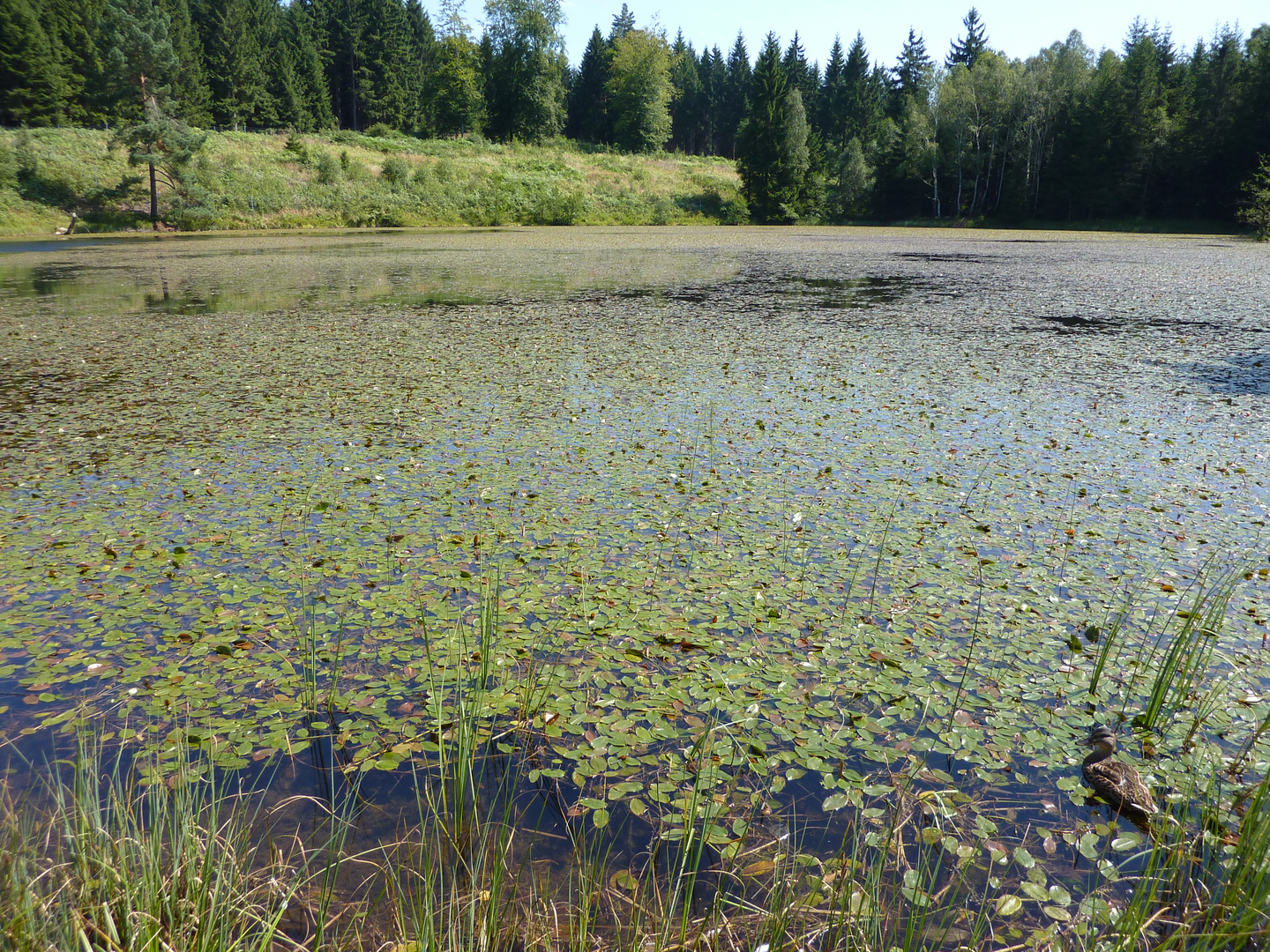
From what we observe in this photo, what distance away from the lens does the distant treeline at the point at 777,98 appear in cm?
3922

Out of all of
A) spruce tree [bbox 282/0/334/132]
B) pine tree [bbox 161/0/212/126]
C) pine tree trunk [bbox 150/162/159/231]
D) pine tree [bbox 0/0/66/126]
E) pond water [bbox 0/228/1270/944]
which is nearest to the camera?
pond water [bbox 0/228/1270/944]

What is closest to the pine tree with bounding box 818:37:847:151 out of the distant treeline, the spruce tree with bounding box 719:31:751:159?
the distant treeline

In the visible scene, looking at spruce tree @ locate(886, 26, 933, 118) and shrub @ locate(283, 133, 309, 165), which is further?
spruce tree @ locate(886, 26, 933, 118)

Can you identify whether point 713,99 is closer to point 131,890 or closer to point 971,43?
point 971,43

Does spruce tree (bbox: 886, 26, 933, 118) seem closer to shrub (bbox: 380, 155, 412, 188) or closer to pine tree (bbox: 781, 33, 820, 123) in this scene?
pine tree (bbox: 781, 33, 820, 123)

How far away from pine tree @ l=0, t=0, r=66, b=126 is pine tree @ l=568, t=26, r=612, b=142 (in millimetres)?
40619

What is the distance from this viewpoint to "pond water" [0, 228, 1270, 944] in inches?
99.9

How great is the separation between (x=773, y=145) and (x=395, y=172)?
23.2m

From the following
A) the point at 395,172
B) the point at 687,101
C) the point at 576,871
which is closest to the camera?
the point at 576,871

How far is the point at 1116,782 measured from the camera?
7.77ft

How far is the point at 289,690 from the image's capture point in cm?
292

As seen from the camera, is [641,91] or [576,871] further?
[641,91]

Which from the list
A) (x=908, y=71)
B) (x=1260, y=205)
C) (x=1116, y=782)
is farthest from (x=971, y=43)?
(x=1116, y=782)

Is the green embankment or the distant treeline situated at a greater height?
the distant treeline
